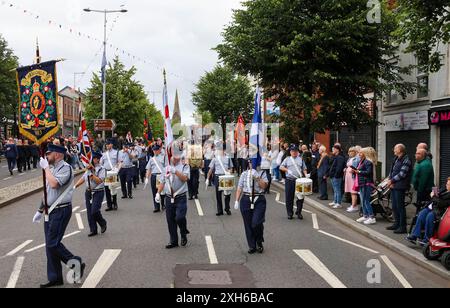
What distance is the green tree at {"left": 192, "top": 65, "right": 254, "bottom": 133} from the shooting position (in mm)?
48469

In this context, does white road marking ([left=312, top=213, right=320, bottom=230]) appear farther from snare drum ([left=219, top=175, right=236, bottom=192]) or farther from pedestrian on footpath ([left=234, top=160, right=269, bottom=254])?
pedestrian on footpath ([left=234, top=160, right=269, bottom=254])

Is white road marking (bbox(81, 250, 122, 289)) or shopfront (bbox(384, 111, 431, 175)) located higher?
shopfront (bbox(384, 111, 431, 175))

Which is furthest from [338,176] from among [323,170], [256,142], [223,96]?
[223,96]

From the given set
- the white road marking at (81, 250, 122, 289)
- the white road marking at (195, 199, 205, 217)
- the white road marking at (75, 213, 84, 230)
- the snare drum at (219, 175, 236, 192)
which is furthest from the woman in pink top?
the white road marking at (81, 250, 122, 289)

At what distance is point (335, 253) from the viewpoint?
8891mm

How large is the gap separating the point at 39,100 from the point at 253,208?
408 cm

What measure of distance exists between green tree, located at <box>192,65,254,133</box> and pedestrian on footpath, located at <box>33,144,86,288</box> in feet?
134

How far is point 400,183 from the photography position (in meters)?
10.4

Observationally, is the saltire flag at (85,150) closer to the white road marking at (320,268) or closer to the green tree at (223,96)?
the white road marking at (320,268)

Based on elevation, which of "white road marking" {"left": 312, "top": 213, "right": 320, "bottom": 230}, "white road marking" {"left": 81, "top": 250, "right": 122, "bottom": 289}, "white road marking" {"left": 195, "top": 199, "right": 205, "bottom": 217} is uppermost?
"white road marking" {"left": 81, "top": 250, "right": 122, "bottom": 289}

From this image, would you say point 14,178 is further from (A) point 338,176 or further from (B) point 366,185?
(B) point 366,185
